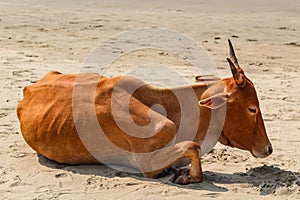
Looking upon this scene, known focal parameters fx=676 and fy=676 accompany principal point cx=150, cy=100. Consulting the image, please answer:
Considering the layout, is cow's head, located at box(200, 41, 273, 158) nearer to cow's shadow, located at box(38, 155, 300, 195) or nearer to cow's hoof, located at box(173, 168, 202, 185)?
cow's shadow, located at box(38, 155, 300, 195)

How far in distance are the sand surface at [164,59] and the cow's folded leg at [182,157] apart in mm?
87

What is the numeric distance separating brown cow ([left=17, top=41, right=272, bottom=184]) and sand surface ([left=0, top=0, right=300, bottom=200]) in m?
0.18

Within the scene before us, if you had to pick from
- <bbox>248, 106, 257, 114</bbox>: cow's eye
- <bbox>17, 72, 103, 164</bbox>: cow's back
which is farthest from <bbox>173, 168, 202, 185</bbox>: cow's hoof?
<bbox>17, 72, 103, 164</bbox>: cow's back

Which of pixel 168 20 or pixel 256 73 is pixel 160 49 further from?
pixel 168 20

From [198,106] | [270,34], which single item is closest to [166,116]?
[198,106]

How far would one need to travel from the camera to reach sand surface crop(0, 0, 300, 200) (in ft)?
19.6

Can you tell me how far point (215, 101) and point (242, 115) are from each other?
0.29 m

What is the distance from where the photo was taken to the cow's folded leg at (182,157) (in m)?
6.00

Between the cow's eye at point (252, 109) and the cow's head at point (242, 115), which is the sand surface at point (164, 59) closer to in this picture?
the cow's head at point (242, 115)

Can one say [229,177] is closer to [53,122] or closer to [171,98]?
[171,98]

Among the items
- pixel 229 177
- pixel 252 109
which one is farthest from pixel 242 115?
pixel 229 177

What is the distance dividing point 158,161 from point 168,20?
12.9 m

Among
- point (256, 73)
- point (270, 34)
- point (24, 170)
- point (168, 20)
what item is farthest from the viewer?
point (168, 20)

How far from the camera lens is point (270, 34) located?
1602 centimetres
